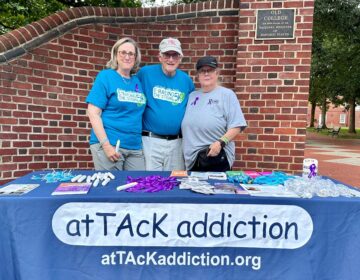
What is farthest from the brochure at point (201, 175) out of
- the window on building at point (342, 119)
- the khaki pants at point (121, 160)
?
the window on building at point (342, 119)

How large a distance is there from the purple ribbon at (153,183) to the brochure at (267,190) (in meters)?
0.49

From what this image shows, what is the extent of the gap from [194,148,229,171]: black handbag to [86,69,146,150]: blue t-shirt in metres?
0.56

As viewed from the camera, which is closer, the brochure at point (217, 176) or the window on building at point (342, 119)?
the brochure at point (217, 176)

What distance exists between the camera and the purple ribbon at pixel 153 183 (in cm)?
206

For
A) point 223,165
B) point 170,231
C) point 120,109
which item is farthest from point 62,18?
point 170,231

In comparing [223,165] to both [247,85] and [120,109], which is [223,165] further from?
[247,85]

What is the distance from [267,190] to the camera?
2.12 metres

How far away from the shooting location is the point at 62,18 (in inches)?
153

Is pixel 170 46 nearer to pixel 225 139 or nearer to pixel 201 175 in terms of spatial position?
pixel 225 139

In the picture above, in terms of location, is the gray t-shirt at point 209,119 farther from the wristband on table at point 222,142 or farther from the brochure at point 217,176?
the brochure at point 217,176

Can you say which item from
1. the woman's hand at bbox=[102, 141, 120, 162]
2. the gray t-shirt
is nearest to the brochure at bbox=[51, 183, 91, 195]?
the woman's hand at bbox=[102, 141, 120, 162]

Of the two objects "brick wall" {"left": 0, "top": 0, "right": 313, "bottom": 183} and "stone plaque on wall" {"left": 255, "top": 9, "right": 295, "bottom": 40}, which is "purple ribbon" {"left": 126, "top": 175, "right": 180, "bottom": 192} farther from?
"stone plaque on wall" {"left": 255, "top": 9, "right": 295, "bottom": 40}

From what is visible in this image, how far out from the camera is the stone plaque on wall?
3.63 metres

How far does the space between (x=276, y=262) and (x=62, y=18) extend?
138 inches
